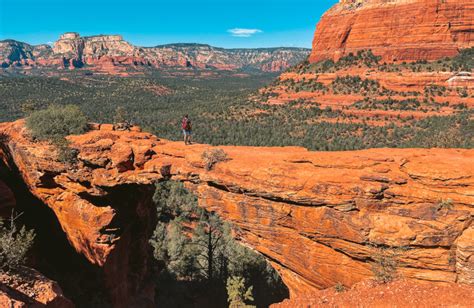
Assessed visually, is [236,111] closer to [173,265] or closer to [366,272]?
[173,265]

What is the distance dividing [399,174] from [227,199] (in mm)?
5383

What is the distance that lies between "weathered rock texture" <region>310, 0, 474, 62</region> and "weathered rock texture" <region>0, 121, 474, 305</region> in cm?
6763

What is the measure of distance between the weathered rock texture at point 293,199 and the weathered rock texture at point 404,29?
6763 cm

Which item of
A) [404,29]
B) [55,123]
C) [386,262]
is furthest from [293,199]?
[404,29]

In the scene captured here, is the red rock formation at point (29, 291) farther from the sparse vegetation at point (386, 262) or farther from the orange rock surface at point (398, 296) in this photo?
the sparse vegetation at point (386, 262)

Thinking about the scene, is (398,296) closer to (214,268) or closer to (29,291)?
(29,291)

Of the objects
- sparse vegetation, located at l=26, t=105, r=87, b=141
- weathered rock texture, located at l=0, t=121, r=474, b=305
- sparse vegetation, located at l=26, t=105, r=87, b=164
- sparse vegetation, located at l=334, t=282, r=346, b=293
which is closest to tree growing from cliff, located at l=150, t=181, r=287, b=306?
weathered rock texture, located at l=0, t=121, r=474, b=305

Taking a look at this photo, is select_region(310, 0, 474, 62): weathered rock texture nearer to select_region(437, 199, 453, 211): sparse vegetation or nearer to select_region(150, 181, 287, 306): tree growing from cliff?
select_region(150, 181, 287, 306): tree growing from cliff

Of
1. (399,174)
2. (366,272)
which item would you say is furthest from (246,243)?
(399,174)

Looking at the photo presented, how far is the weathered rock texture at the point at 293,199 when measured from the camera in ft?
26.9

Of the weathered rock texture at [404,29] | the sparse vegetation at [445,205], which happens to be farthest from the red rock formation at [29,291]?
the weathered rock texture at [404,29]

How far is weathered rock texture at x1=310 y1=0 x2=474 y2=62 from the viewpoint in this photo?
214 ft

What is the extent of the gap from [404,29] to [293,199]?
75.0m

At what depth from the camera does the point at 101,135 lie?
1286 centimetres
